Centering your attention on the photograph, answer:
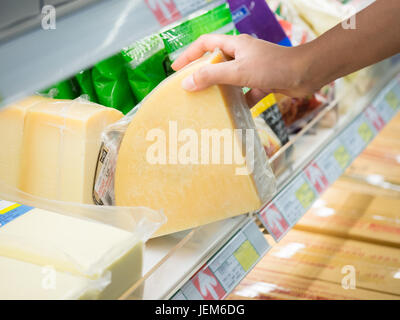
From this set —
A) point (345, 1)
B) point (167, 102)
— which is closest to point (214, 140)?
point (167, 102)

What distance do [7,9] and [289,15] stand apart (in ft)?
4.15

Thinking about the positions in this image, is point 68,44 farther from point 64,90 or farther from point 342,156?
point 342,156

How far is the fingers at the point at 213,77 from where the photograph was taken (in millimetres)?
1005

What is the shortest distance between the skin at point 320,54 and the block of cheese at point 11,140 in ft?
1.17

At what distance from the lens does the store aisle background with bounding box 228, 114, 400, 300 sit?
1.58 m

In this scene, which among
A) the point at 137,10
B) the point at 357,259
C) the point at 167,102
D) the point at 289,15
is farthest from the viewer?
the point at 289,15

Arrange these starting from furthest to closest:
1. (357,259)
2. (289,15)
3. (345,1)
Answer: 1. (345,1)
2. (289,15)
3. (357,259)

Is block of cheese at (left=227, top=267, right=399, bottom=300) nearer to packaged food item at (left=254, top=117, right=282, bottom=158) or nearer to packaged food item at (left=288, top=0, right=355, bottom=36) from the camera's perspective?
packaged food item at (left=254, top=117, right=282, bottom=158)

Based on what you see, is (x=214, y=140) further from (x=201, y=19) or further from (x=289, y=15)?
(x=289, y=15)

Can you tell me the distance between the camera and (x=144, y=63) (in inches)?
52.3

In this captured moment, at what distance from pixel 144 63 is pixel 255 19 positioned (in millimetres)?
355

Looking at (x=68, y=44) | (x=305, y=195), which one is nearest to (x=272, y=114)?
(x=305, y=195)

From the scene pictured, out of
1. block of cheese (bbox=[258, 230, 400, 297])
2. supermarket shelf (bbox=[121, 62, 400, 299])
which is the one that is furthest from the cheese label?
block of cheese (bbox=[258, 230, 400, 297])

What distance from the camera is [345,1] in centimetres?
224
